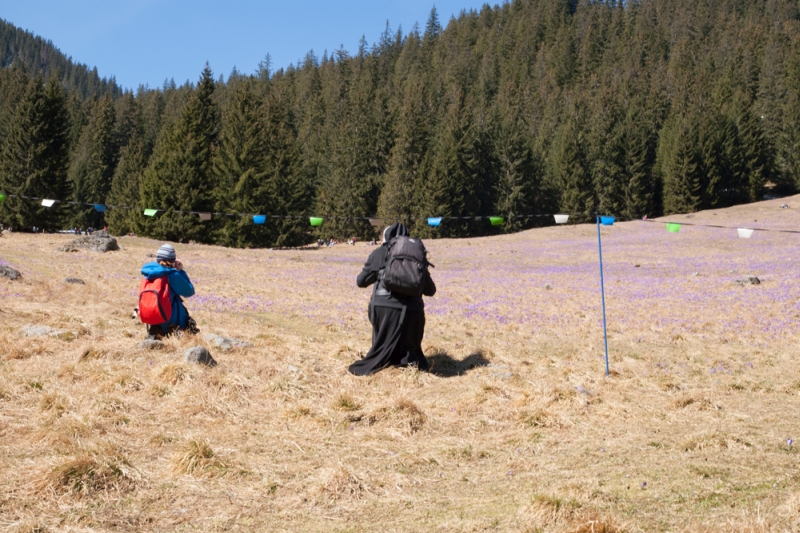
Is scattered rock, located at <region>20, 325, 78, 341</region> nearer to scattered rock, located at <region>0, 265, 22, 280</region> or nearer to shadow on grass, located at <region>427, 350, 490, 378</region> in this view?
shadow on grass, located at <region>427, 350, 490, 378</region>

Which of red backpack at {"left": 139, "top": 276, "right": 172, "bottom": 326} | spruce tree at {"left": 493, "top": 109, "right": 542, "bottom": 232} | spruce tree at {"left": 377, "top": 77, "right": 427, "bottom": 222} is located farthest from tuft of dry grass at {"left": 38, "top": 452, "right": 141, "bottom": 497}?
spruce tree at {"left": 493, "top": 109, "right": 542, "bottom": 232}

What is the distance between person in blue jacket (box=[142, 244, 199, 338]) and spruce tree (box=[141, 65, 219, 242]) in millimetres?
36565

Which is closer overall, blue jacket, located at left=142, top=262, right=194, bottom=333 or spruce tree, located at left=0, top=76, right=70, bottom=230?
blue jacket, located at left=142, top=262, right=194, bottom=333

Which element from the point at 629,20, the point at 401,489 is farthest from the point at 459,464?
the point at 629,20

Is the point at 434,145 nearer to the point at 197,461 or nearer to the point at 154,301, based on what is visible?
the point at 154,301

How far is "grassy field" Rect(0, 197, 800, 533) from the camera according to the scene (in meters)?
4.18

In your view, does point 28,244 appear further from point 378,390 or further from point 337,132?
point 337,132

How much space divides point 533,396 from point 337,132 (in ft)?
243

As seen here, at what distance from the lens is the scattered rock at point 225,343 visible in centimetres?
913

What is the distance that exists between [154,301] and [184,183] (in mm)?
38592

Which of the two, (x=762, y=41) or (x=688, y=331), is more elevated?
(x=762, y=41)

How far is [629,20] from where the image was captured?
152 m

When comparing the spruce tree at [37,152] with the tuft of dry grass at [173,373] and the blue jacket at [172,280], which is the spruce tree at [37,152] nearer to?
the blue jacket at [172,280]

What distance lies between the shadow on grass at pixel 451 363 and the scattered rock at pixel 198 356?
3117mm
